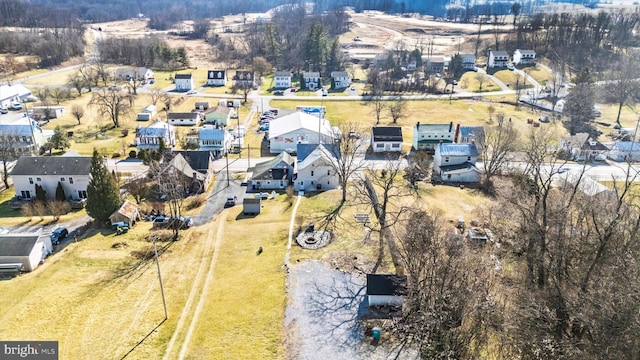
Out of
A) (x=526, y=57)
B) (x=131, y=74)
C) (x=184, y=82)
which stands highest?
(x=526, y=57)

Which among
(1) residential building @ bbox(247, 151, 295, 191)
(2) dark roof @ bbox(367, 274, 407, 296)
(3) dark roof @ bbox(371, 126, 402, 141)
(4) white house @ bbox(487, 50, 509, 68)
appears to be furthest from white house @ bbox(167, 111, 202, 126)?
(4) white house @ bbox(487, 50, 509, 68)

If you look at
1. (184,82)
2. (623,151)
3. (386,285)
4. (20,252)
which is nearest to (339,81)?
(184,82)

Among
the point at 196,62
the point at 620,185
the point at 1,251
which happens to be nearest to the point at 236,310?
the point at 1,251

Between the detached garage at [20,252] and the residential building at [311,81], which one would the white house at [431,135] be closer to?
the residential building at [311,81]

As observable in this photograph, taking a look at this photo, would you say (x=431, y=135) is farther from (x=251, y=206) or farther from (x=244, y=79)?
(x=244, y=79)

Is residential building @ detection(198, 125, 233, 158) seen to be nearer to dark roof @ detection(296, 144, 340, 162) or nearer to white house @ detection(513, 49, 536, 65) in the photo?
dark roof @ detection(296, 144, 340, 162)

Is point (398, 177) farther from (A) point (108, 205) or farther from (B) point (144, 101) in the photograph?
(B) point (144, 101)
